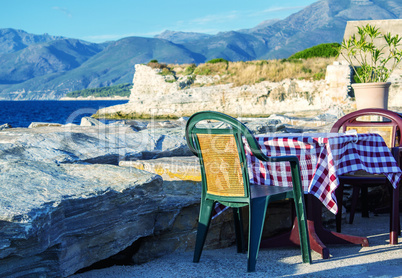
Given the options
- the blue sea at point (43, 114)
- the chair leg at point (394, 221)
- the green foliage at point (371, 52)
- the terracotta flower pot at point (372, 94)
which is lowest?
the blue sea at point (43, 114)

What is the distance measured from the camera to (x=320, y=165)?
2816mm

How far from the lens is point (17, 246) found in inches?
80.5

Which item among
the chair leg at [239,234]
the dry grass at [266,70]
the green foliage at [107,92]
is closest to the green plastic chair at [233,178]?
the chair leg at [239,234]

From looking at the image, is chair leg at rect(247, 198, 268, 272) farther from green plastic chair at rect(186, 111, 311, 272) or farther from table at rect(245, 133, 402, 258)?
table at rect(245, 133, 402, 258)

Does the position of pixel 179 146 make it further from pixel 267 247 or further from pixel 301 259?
pixel 301 259

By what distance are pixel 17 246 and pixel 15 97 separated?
214494 mm

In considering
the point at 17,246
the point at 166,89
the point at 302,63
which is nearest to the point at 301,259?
the point at 17,246

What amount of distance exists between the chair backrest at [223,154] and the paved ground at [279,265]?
0.49 m

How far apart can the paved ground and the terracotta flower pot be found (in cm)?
330

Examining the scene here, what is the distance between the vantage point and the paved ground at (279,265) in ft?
8.41

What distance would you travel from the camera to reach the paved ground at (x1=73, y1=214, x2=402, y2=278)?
2.56 metres

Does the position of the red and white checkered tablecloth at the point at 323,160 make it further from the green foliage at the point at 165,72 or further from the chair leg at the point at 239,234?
the green foliage at the point at 165,72

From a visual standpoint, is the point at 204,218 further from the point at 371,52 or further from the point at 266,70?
the point at 266,70

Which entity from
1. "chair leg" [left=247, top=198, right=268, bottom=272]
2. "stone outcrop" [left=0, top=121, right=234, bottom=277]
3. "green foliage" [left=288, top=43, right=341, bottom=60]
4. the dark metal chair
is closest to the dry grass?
"green foliage" [left=288, top=43, right=341, bottom=60]
